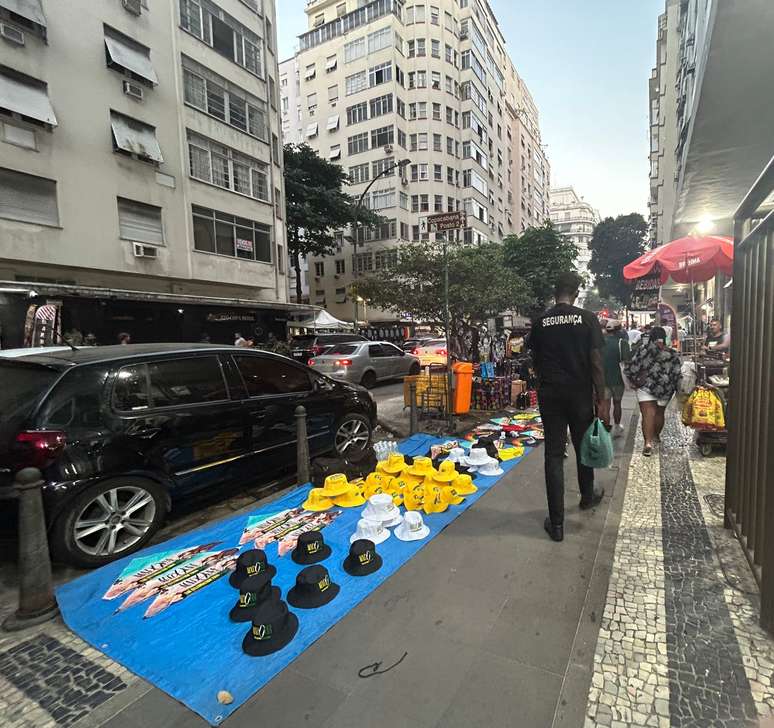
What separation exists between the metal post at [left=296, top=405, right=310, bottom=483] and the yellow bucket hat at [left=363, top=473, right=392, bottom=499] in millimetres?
698

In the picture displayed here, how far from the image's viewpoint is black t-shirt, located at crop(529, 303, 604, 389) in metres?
3.33

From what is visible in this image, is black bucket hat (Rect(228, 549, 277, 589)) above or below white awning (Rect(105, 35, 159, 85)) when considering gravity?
below

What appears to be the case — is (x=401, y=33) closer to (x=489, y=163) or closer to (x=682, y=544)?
(x=489, y=163)

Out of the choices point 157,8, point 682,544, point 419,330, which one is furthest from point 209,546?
point 419,330

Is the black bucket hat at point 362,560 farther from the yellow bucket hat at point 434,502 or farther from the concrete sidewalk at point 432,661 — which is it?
the yellow bucket hat at point 434,502

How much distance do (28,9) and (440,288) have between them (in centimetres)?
1454

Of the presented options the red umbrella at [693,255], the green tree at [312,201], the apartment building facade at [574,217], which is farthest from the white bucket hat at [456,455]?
the apartment building facade at [574,217]

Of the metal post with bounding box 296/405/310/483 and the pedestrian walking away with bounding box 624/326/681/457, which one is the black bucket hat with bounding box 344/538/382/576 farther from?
the pedestrian walking away with bounding box 624/326/681/457

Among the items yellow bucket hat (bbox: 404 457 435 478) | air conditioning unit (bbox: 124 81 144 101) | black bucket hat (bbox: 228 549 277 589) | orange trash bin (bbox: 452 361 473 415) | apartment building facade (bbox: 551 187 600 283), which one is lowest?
black bucket hat (bbox: 228 549 277 589)

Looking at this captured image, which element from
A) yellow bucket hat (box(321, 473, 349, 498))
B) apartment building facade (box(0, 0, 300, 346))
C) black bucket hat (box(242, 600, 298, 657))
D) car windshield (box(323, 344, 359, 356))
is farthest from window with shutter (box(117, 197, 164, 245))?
black bucket hat (box(242, 600, 298, 657))

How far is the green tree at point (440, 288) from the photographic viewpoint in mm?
15398

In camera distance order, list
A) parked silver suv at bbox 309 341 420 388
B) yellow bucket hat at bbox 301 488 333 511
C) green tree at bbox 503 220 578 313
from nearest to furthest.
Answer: yellow bucket hat at bbox 301 488 333 511 → parked silver suv at bbox 309 341 420 388 → green tree at bbox 503 220 578 313

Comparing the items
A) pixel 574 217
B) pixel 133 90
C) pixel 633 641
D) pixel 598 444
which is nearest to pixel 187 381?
pixel 598 444

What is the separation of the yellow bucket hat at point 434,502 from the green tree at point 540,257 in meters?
35.0
